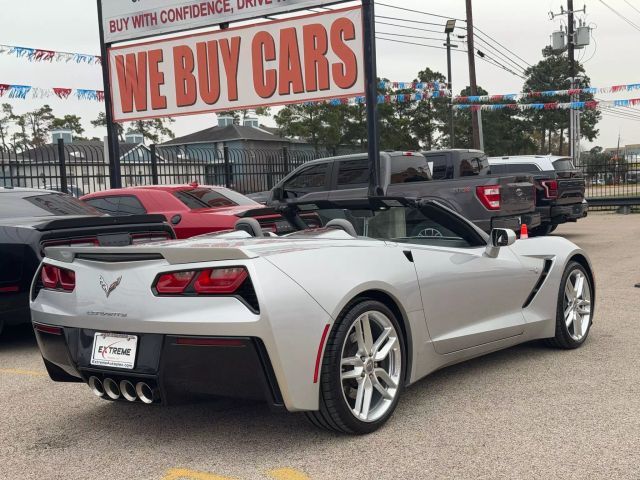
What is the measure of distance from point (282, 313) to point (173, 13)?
11432mm

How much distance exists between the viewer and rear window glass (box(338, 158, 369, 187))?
12273 mm

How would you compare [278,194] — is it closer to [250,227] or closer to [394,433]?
[250,227]

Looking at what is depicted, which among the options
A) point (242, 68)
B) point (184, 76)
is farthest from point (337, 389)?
point (184, 76)

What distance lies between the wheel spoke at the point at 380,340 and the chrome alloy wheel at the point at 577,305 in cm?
213

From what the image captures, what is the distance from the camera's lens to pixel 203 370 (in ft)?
11.7

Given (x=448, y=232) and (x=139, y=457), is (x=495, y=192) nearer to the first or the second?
(x=448, y=232)

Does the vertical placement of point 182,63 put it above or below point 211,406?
above

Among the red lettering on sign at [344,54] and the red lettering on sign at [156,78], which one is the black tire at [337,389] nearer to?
the red lettering on sign at [344,54]

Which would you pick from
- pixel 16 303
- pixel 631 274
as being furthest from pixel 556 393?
pixel 631 274

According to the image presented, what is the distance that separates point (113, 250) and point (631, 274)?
8225mm

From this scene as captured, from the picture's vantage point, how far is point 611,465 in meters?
3.43

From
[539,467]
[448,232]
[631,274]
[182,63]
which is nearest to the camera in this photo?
[539,467]

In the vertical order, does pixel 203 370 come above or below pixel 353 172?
below

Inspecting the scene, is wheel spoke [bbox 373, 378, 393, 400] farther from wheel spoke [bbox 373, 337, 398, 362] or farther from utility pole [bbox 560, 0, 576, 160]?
utility pole [bbox 560, 0, 576, 160]
